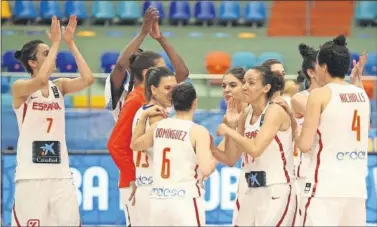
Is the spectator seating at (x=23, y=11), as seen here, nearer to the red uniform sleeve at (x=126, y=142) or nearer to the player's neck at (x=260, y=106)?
the red uniform sleeve at (x=126, y=142)

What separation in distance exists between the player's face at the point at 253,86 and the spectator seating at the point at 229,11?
1270 cm

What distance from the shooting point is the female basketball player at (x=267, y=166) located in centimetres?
721

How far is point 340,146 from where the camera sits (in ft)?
22.6

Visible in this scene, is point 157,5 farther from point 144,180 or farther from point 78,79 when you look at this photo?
point 144,180

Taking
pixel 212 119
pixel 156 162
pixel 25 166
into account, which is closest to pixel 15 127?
pixel 212 119

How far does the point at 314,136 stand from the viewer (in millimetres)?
6875

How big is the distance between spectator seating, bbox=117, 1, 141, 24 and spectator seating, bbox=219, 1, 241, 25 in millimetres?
1788

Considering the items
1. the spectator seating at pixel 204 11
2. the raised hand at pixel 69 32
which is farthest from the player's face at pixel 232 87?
the spectator seating at pixel 204 11

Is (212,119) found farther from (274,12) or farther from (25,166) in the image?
(274,12)

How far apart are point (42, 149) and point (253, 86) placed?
1933 mm

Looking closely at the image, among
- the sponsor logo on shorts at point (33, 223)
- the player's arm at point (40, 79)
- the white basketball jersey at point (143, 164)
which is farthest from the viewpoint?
the sponsor logo on shorts at point (33, 223)

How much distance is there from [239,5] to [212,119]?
803 cm

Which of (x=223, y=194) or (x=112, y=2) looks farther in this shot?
(x=112, y=2)

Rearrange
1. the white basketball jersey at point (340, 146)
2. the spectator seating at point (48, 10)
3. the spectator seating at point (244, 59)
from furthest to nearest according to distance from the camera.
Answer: the spectator seating at point (48, 10) < the spectator seating at point (244, 59) < the white basketball jersey at point (340, 146)
